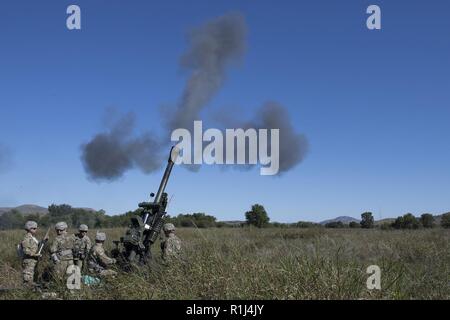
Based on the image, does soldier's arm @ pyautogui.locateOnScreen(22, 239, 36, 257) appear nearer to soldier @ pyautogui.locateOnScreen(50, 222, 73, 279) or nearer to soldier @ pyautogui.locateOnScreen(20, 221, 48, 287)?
soldier @ pyautogui.locateOnScreen(20, 221, 48, 287)

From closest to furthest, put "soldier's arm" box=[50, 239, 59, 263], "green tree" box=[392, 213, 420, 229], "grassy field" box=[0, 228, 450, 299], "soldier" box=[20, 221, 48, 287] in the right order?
1. "grassy field" box=[0, 228, 450, 299]
2. "soldier's arm" box=[50, 239, 59, 263]
3. "soldier" box=[20, 221, 48, 287]
4. "green tree" box=[392, 213, 420, 229]

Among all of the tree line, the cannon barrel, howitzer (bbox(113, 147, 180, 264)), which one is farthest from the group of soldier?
the tree line

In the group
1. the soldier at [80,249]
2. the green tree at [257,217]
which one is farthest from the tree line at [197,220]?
the soldier at [80,249]

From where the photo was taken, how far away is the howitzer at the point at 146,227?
10844 millimetres

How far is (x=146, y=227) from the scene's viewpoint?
11.3m

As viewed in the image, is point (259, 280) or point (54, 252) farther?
point (54, 252)

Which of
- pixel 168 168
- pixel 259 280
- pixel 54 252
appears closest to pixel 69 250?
pixel 54 252

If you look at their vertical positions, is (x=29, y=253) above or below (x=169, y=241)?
below

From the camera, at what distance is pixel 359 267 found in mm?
7336

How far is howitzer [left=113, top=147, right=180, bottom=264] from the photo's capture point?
1084 cm

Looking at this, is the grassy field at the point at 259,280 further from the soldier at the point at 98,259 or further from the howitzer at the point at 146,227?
the howitzer at the point at 146,227

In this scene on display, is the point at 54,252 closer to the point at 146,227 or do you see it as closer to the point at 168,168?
the point at 146,227

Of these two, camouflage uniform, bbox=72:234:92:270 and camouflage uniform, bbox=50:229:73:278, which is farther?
camouflage uniform, bbox=72:234:92:270
